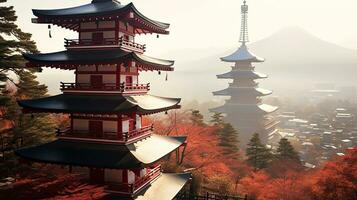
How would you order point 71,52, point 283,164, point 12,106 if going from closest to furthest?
point 71,52, point 12,106, point 283,164

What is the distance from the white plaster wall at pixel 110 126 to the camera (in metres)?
18.7

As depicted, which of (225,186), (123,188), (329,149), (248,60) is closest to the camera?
(123,188)

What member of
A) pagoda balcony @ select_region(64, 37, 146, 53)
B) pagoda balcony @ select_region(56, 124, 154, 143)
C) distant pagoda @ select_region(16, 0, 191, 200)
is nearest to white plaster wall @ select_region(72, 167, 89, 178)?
distant pagoda @ select_region(16, 0, 191, 200)

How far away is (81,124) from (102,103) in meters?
2.24

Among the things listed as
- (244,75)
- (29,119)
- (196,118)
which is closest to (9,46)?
(29,119)

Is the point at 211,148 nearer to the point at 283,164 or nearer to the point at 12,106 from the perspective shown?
the point at 283,164

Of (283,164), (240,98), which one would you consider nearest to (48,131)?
(283,164)

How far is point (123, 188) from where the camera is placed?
18.0 m

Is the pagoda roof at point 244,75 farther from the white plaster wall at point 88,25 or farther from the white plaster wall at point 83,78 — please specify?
the white plaster wall at point 83,78

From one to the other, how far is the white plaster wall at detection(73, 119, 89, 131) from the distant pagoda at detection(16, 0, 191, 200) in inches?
2.2

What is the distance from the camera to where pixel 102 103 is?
59.9ft

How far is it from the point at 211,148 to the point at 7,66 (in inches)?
981

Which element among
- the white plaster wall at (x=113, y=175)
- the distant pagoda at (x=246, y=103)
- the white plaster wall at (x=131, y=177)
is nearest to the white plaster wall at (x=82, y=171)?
the white plaster wall at (x=113, y=175)

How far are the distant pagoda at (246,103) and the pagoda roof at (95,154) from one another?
3940 cm
